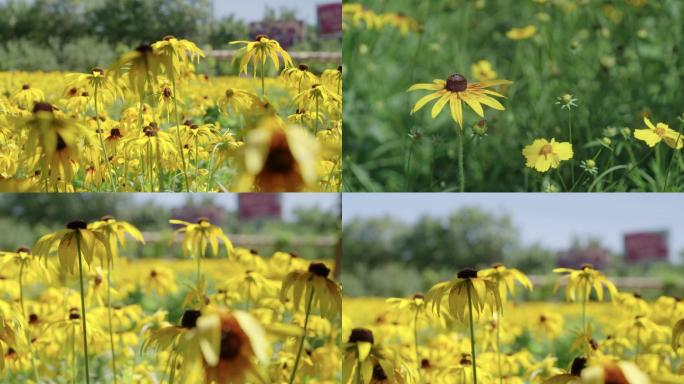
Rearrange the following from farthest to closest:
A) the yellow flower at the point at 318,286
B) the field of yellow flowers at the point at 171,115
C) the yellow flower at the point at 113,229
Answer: the field of yellow flowers at the point at 171,115 < the yellow flower at the point at 113,229 < the yellow flower at the point at 318,286

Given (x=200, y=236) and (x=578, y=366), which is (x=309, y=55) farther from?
(x=578, y=366)

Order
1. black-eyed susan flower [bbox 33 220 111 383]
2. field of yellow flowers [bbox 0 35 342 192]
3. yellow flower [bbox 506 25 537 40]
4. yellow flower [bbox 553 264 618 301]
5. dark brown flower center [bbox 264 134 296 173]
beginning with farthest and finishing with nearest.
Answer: yellow flower [bbox 506 25 537 40] < yellow flower [bbox 553 264 618 301] < field of yellow flowers [bbox 0 35 342 192] < black-eyed susan flower [bbox 33 220 111 383] < dark brown flower center [bbox 264 134 296 173]

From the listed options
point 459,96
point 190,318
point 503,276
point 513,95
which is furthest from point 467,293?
point 513,95

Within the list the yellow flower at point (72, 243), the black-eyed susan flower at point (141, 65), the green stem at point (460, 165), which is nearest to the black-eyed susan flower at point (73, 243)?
the yellow flower at point (72, 243)

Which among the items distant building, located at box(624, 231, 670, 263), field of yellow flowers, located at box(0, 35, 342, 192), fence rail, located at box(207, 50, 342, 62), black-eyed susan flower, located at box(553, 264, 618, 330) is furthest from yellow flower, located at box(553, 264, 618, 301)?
fence rail, located at box(207, 50, 342, 62)

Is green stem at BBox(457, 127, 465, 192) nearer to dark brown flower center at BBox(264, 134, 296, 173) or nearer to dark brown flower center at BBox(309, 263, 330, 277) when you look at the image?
dark brown flower center at BBox(309, 263, 330, 277)

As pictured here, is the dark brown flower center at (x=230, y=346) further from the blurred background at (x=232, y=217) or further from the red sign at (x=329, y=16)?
the red sign at (x=329, y=16)

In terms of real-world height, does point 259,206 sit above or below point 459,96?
below
